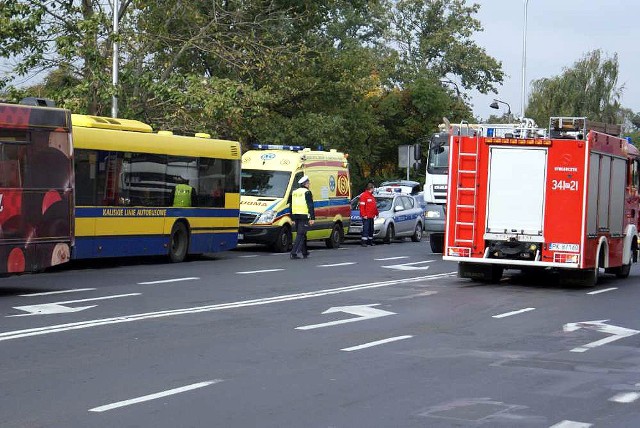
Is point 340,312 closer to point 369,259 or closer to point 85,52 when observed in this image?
point 369,259

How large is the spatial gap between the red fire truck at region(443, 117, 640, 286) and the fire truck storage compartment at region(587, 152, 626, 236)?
0.02m

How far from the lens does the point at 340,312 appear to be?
15328 mm

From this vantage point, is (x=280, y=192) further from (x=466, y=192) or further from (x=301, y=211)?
(x=466, y=192)

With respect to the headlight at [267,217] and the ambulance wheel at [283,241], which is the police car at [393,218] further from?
the headlight at [267,217]

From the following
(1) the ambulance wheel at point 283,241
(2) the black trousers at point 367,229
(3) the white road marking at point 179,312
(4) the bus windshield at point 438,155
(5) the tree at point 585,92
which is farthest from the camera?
(5) the tree at point 585,92

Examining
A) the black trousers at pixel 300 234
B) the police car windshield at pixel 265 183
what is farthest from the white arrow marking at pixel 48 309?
the police car windshield at pixel 265 183

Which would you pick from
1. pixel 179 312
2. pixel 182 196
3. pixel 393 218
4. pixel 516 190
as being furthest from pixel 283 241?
pixel 179 312

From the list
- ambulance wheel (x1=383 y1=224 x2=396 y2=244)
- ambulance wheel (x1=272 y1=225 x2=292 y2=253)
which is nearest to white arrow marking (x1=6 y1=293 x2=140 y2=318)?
ambulance wheel (x1=272 y1=225 x2=292 y2=253)

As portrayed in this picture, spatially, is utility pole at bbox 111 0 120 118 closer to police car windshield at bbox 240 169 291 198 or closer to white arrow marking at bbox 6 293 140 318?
police car windshield at bbox 240 169 291 198

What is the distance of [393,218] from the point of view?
1496 inches

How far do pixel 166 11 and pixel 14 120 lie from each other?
16.9 m

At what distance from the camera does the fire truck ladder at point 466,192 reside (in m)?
20.6

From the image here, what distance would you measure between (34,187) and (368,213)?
Answer: 743 inches

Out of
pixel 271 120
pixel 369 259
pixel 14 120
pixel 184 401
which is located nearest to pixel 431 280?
pixel 369 259
